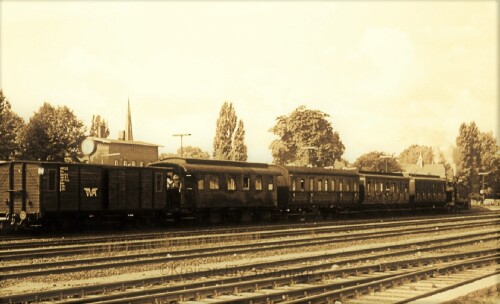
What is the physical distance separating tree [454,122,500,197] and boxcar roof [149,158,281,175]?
58.0m

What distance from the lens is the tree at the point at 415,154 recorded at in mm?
157750

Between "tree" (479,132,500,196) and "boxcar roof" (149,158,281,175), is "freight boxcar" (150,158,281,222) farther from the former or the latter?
"tree" (479,132,500,196)

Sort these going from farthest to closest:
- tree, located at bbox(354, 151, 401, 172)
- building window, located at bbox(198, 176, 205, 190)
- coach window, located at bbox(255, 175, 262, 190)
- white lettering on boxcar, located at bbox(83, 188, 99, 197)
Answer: tree, located at bbox(354, 151, 401, 172)
coach window, located at bbox(255, 175, 262, 190)
building window, located at bbox(198, 176, 205, 190)
white lettering on boxcar, located at bbox(83, 188, 99, 197)

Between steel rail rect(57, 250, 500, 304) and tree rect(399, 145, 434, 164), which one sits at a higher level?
tree rect(399, 145, 434, 164)

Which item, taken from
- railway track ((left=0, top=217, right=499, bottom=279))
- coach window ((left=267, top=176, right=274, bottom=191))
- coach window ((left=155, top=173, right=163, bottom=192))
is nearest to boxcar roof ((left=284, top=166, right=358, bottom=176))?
coach window ((left=267, top=176, right=274, bottom=191))

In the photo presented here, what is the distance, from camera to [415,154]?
162 metres

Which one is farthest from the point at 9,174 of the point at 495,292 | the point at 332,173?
the point at 332,173

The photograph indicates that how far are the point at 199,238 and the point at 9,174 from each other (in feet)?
27.1

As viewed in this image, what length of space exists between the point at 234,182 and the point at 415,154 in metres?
137

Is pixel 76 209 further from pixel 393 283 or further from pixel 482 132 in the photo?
pixel 482 132

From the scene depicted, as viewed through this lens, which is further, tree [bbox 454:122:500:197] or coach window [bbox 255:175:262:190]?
tree [bbox 454:122:500:197]

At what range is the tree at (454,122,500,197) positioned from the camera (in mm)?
86625

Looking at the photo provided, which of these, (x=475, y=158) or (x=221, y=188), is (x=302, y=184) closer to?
(x=221, y=188)

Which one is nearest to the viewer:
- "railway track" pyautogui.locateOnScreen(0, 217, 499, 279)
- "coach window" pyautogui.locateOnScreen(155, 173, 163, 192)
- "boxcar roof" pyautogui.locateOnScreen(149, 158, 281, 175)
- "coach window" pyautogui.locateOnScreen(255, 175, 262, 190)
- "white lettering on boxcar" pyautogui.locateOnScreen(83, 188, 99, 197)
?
"railway track" pyautogui.locateOnScreen(0, 217, 499, 279)
